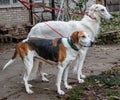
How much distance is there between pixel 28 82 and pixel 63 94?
113 centimetres

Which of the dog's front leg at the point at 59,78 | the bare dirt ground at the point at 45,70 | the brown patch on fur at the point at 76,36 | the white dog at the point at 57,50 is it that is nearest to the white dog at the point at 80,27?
the bare dirt ground at the point at 45,70

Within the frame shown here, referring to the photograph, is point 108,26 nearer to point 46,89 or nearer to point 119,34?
point 119,34

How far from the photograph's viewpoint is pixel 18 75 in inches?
333

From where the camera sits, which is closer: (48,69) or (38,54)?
(38,54)

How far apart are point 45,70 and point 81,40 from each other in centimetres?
248

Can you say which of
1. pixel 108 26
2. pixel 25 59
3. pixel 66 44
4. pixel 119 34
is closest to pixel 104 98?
pixel 66 44

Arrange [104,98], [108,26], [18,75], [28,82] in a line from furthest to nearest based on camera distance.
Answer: [108,26]
[18,75]
[28,82]
[104,98]

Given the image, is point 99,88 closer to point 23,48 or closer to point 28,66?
point 28,66

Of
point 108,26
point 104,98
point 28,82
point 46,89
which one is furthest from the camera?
point 108,26

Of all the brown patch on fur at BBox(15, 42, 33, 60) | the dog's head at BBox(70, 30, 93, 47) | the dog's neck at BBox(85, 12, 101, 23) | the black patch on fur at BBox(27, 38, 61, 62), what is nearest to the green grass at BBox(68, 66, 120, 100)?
the black patch on fur at BBox(27, 38, 61, 62)

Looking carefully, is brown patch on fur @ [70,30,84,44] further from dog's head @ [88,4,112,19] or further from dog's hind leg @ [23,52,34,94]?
dog's head @ [88,4,112,19]

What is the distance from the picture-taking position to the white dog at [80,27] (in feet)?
25.7

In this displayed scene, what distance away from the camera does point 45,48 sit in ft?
22.7

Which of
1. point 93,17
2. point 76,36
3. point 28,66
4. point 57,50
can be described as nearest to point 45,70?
point 93,17
